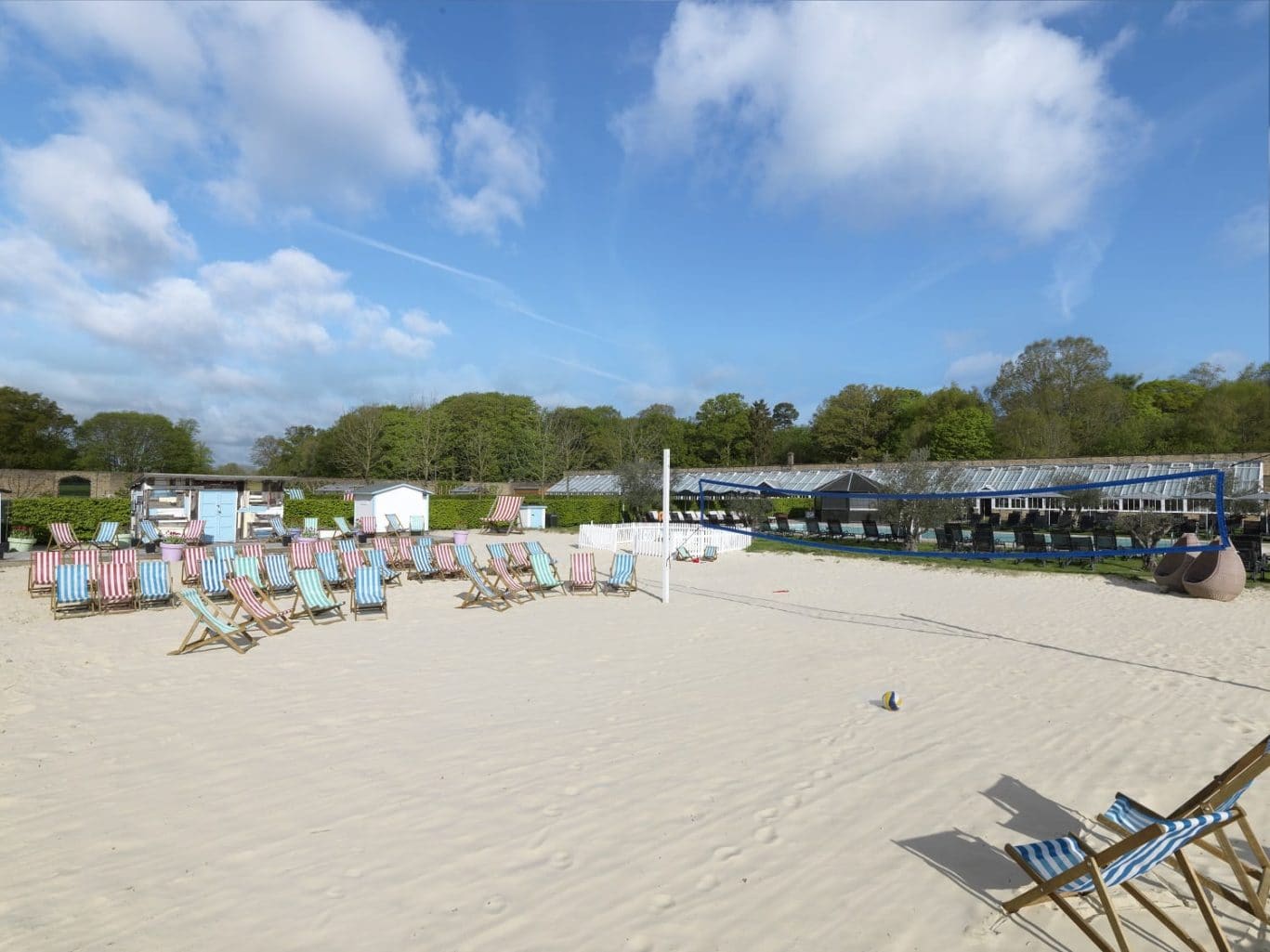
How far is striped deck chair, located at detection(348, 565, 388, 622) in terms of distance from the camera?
1039cm

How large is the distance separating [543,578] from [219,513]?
12893 millimetres

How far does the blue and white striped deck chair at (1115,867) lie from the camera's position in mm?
2646

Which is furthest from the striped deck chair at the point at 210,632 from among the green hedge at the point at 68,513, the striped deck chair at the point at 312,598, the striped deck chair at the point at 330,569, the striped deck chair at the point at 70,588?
the green hedge at the point at 68,513

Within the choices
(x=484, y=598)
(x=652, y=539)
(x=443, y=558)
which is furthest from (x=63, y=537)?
(x=652, y=539)

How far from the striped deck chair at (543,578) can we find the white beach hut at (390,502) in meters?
12.6

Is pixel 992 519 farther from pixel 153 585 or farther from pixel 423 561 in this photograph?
pixel 153 585

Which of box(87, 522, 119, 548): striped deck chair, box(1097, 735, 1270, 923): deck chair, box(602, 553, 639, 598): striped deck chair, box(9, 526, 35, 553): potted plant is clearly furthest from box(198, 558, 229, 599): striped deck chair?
box(1097, 735, 1270, 923): deck chair

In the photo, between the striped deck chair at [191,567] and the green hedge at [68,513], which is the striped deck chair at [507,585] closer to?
the striped deck chair at [191,567]

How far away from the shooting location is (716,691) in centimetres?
672

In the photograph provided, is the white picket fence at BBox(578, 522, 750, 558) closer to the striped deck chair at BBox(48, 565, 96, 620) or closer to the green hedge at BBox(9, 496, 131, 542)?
the striped deck chair at BBox(48, 565, 96, 620)

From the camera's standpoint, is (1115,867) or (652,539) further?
(652,539)

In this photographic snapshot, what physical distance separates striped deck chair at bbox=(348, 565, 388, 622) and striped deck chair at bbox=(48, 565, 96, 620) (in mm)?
3621

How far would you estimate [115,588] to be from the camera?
10539 mm

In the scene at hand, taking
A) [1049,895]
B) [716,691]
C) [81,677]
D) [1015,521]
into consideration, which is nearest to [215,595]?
[81,677]
